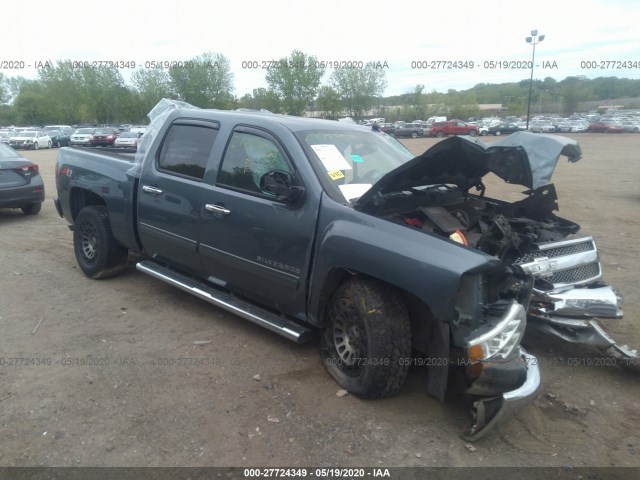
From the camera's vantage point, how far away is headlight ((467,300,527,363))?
10.00 ft

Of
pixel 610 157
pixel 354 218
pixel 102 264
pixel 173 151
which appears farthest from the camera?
pixel 610 157

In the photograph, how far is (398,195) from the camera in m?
3.90

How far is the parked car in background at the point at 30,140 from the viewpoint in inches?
1429

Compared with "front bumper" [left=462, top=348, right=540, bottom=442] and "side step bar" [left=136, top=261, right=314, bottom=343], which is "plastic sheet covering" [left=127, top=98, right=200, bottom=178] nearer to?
"side step bar" [left=136, top=261, right=314, bottom=343]

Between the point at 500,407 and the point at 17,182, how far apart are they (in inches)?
350

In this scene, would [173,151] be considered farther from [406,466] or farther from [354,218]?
[406,466]

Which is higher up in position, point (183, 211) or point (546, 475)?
point (183, 211)

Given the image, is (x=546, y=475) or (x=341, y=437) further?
(x=341, y=437)

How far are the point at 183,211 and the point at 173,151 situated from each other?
0.67 metres

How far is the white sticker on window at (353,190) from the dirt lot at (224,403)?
131 cm

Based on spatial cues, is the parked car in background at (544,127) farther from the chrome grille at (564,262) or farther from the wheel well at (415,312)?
the wheel well at (415,312)

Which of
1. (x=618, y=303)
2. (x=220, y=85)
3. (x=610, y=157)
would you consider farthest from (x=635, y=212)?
(x=220, y=85)

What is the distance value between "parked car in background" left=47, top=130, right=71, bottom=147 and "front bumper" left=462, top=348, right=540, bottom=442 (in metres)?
43.2

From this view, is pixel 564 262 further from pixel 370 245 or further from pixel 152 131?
pixel 152 131
